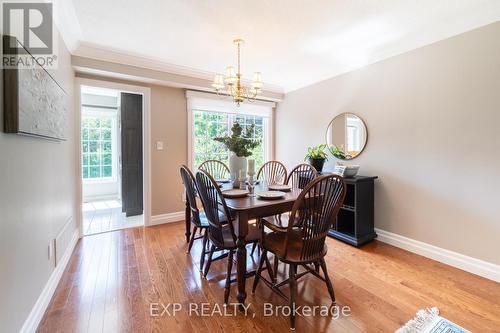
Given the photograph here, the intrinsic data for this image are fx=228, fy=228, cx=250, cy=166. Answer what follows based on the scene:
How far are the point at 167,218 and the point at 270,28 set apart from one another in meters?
3.00

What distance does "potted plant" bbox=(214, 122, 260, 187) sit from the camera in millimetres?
2242

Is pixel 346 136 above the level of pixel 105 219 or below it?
above

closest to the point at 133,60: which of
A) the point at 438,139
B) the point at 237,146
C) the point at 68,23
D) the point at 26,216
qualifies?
the point at 68,23

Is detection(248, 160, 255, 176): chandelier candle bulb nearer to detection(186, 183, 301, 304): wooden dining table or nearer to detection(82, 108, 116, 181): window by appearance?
detection(186, 183, 301, 304): wooden dining table

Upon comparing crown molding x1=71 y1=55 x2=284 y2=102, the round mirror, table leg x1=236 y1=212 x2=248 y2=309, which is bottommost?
table leg x1=236 y1=212 x2=248 y2=309

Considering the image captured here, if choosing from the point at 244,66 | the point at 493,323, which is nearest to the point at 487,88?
the point at 493,323

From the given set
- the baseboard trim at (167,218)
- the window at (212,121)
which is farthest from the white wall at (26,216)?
the window at (212,121)

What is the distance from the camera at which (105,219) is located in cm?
385

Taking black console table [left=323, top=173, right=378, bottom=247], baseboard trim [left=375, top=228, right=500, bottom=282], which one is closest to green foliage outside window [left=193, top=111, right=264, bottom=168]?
black console table [left=323, top=173, right=378, bottom=247]

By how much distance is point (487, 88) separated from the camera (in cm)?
210

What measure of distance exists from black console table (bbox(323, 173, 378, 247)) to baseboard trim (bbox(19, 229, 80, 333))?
2.93m

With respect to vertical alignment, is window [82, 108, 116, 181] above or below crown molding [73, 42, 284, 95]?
below

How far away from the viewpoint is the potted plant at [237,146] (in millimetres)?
2242

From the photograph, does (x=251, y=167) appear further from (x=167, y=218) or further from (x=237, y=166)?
(x=167, y=218)
